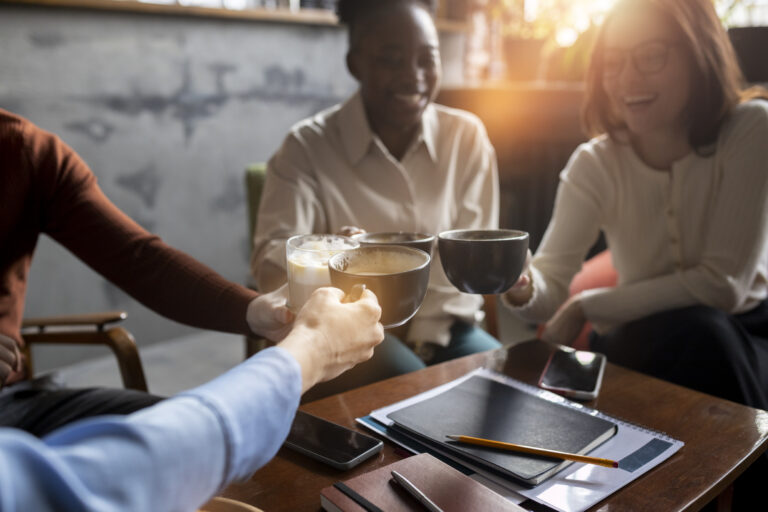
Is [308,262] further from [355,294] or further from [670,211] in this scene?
[670,211]

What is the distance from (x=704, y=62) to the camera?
4.95 feet

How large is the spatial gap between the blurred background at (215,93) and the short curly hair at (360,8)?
91cm

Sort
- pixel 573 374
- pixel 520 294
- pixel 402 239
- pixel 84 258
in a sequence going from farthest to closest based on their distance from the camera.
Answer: pixel 520 294 < pixel 84 258 < pixel 573 374 < pixel 402 239

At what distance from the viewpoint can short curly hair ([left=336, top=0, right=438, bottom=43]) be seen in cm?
159

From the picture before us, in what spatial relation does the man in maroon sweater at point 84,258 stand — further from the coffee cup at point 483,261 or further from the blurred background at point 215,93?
the blurred background at point 215,93

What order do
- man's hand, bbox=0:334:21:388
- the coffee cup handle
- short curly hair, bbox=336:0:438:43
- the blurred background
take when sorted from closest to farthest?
the coffee cup handle < man's hand, bbox=0:334:21:388 < short curly hair, bbox=336:0:438:43 < the blurred background

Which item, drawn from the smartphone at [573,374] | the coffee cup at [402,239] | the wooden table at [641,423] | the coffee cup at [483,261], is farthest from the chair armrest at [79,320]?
the smartphone at [573,374]

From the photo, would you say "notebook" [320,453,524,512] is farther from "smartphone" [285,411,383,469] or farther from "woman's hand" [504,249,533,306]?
"woman's hand" [504,249,533,306]

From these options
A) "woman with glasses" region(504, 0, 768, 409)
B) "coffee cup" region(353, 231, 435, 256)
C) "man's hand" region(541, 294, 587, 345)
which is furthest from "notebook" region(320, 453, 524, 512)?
"man's hand" region(541, 294, 587, 345)

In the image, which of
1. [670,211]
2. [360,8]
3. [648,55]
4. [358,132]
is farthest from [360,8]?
[670,211]

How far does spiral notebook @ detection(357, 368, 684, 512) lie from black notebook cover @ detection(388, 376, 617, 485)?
1cm

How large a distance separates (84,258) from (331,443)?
2.32ft

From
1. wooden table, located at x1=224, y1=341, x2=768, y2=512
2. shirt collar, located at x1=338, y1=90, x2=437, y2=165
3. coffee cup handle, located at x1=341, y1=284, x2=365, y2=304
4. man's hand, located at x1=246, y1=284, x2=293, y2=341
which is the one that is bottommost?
wooden table, located at x1=224, y1=341, x2=768, y2=512

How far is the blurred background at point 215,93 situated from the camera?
2477mm
